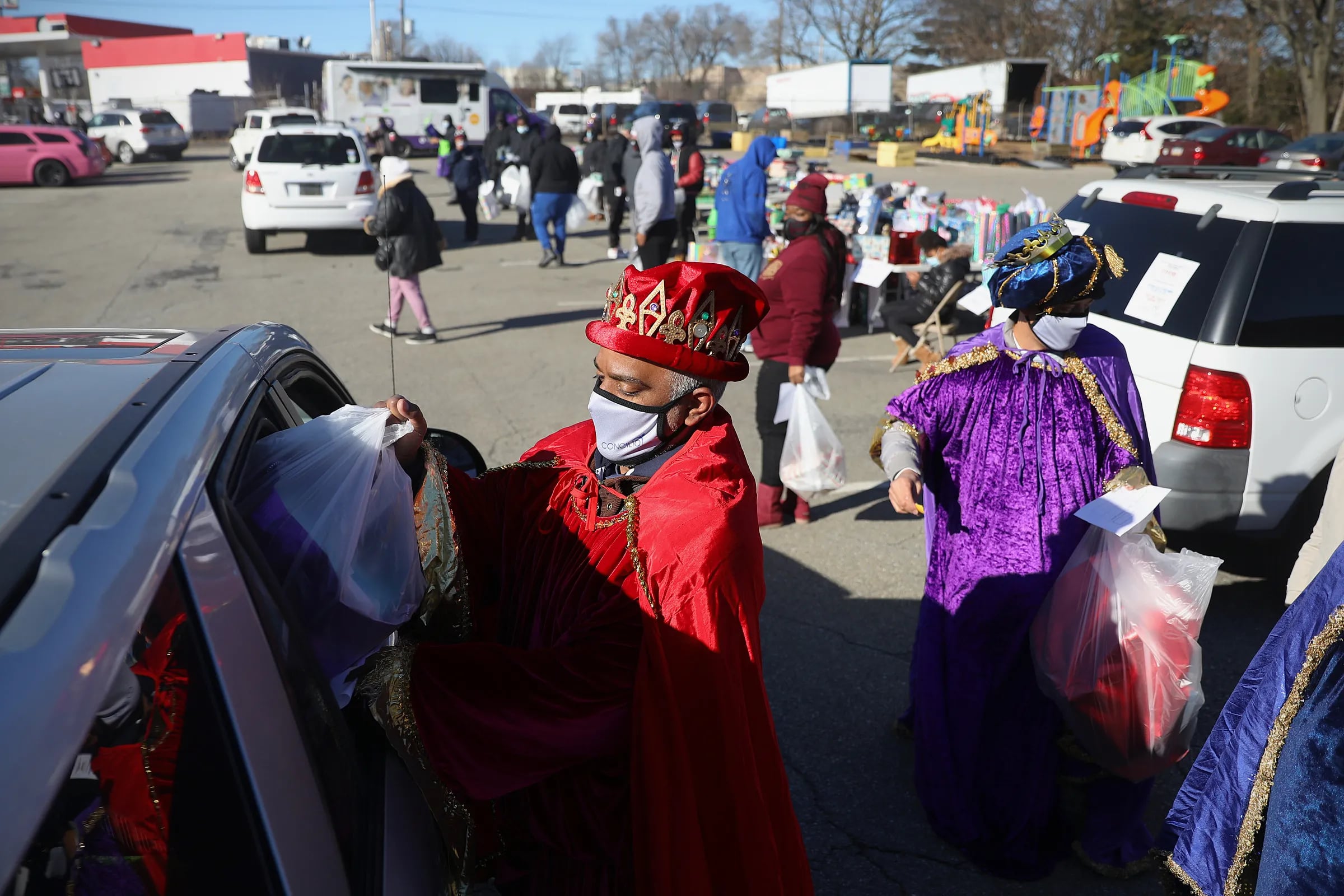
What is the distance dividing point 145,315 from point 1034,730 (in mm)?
10898

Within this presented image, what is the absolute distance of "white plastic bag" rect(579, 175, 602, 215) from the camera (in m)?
17.4

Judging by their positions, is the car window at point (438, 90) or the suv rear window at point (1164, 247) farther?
the car window at point (438, 90)

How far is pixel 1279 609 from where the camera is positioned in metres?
4.97

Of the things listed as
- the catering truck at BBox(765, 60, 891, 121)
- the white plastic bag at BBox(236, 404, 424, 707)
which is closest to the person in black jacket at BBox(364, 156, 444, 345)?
the white plastic bag at BBox(236, 404, 424, 707)

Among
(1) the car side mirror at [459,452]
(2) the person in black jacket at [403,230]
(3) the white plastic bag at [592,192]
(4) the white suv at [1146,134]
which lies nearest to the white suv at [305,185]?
(3) the white plastic bag at [592,192]

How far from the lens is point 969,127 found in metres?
39.1

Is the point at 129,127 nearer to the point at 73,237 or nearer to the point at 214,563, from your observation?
the point at 73,237

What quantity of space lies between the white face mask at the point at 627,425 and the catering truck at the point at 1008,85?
148 ft

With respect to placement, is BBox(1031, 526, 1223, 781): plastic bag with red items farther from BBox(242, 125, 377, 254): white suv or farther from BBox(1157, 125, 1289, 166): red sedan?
BBox(1157, 125, 1289, 166): red sedan

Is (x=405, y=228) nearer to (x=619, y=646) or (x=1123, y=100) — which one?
(x=619, y=646)

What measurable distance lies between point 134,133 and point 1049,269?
3851 cm

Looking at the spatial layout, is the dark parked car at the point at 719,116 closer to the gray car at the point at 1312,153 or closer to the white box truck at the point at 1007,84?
the white box truck at the point at 1007,84

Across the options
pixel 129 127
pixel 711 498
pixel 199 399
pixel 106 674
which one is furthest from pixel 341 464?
pixel 129 127

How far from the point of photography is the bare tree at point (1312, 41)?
114ft
